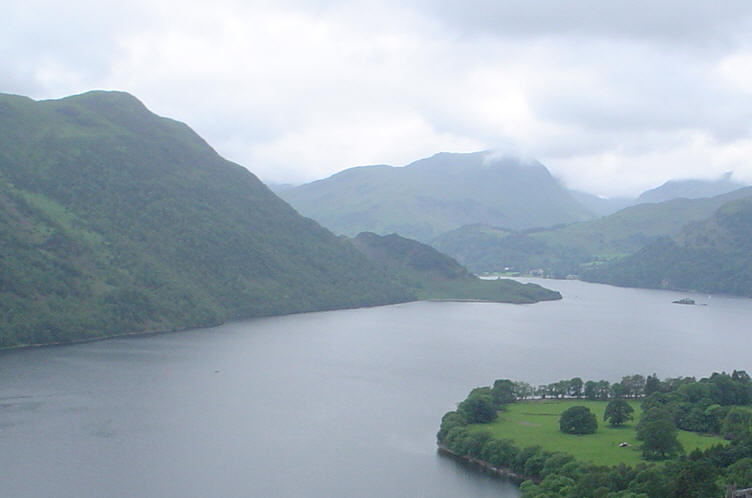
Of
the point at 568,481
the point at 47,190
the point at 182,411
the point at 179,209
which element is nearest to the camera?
the point at 568,481

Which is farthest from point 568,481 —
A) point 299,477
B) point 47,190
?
point 47,190

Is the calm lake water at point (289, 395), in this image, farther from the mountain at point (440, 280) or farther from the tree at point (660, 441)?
the mountain at point (440, 280)

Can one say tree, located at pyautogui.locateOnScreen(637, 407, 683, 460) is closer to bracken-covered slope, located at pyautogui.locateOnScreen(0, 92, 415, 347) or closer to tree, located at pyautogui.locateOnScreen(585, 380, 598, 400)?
tree, located at pyautogui.locateOnScreen(585, 380, 598, 400)

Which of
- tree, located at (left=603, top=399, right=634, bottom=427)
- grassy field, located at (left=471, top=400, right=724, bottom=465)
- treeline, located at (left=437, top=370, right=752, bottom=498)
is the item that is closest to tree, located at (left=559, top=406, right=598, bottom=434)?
grassy field, located at (left=471, top=400, right=724, bottom=465)

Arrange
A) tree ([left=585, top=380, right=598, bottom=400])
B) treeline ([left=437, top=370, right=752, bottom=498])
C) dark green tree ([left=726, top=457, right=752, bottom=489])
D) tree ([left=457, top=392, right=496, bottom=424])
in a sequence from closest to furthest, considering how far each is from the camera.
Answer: dark green tree ([left=726, top=457, right=752, bottom=489]) < treeline ([left=437, top=370, right=752, bottom=498]) < tree ([left=457, top=392, right=496, bottom=424]) < tree ([left=585, top=380, right=598, bottom=400])

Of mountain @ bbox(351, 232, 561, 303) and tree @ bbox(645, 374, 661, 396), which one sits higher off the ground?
mountain @ bbox(351, 232, 561, 303)

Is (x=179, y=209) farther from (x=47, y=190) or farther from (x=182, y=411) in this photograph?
(x=182, y=411)

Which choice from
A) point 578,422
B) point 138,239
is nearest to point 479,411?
point 578,422

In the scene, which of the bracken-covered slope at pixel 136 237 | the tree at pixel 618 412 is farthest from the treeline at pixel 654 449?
the bracken-covered slope at pixel 136 237
